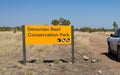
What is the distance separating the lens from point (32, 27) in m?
15.2

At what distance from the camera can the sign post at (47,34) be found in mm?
15195

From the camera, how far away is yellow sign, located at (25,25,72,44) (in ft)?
49.9

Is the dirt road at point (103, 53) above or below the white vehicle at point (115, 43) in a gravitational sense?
below

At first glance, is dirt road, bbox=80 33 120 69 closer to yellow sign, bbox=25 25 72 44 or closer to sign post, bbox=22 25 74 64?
sign post, bbox=22 25 74 64

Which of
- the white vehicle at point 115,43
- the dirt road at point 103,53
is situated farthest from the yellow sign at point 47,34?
the white vehicle at point 115,43

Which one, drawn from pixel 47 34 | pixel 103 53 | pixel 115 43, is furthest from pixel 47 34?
pixel 103 53

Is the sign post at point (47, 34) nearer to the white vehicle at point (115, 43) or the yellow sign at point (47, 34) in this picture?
the yellow sign at point (47, 34)

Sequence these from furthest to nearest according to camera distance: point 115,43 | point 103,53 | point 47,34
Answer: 1. point 103,53
2. point 115,43
3. point 47,34

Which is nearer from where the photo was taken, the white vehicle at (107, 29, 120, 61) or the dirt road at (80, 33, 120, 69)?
the dirt road at (80, 33, 120, 69)

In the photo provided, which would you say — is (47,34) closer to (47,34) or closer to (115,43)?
(47,34)

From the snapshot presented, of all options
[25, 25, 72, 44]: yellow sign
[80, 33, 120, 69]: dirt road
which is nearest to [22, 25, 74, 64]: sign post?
[25, 25, 72, 44]: yellow sign

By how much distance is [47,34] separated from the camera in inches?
607

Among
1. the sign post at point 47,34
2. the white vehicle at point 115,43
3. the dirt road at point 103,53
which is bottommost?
the dirt road at point 103,53

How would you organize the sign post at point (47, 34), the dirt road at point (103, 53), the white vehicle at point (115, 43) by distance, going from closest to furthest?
1. the sign post at point (47, 34)
2. the dirt road at point (103, 53)
3. the white vehicle at point (115, 43)
